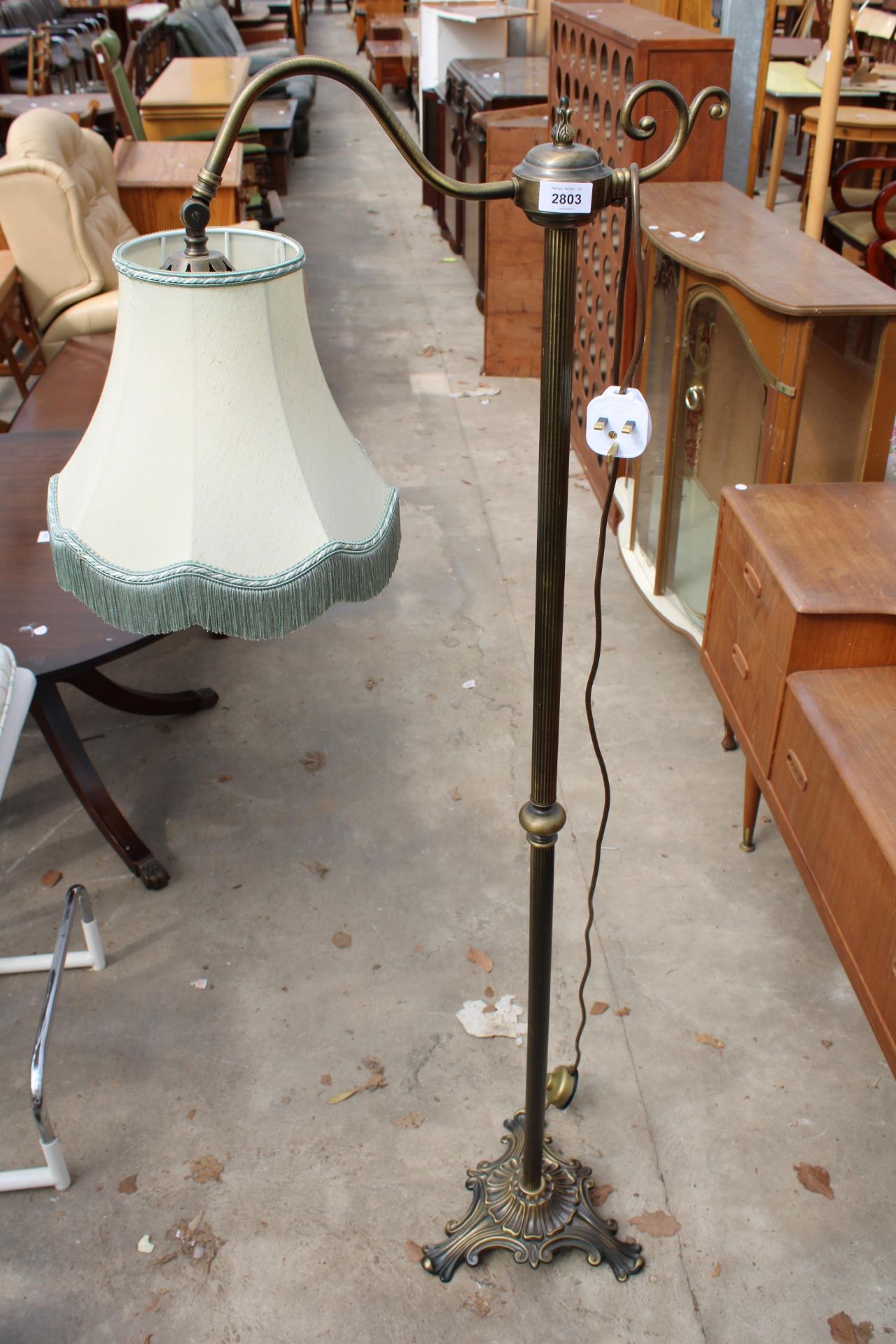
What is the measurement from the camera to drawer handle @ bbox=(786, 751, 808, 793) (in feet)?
6.81

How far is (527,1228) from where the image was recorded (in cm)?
186

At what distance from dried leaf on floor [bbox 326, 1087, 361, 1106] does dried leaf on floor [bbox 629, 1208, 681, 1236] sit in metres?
0.57

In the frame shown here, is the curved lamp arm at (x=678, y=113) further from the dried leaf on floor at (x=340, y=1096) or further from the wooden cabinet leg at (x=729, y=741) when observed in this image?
the wooden cabinet leg at (x=729, y=741)

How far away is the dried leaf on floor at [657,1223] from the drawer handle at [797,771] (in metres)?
0.81

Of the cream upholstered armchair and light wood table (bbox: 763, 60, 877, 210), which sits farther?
light wood table (bbox: 763, 60, 877, 210)

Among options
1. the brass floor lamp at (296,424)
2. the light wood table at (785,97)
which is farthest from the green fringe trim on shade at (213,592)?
the light wood table at (785,97)

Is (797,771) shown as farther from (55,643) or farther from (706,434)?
(55,643)

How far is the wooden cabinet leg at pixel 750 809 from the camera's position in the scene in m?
2.57

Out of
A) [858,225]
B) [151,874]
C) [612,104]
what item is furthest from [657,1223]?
[858,225]

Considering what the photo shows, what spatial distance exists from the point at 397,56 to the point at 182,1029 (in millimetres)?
11783

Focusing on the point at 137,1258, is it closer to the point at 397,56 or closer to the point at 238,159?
the point at 238,159

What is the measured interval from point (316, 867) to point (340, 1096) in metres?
0.66

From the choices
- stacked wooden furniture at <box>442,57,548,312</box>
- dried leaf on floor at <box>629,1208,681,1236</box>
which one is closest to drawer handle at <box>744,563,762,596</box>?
dried leaf on floor at <box>629,1208,681,1236</box>

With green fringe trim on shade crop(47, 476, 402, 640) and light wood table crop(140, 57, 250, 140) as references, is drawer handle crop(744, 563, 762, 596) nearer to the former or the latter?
green fringe trim on shade crop(47, 476, 402, 640)
